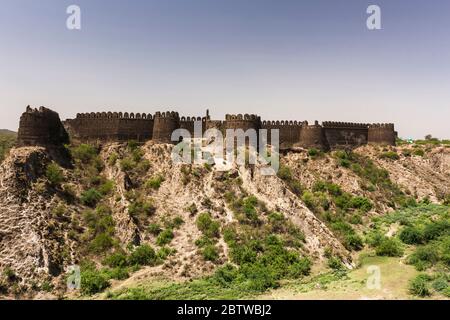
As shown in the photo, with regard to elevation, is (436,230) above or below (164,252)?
above

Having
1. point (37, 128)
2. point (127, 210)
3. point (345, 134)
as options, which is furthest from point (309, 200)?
point (37, 128)

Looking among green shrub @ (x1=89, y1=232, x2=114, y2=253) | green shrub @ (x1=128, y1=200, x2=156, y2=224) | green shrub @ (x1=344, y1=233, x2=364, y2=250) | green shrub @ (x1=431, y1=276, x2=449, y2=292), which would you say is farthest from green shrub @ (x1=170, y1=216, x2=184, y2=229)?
green shrub @ (x1=431, y1=276, x2=449, y2=292)

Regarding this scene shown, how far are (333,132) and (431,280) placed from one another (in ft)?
69.9

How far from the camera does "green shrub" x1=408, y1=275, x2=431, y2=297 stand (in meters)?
19.7

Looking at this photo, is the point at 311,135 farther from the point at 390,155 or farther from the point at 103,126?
the point at 103,126

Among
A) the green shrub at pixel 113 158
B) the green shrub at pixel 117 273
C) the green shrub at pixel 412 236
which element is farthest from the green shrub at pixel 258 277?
the green shrub at pixel 113 158

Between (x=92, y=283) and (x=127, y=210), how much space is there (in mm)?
6482

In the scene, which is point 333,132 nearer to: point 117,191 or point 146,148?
point 146,148

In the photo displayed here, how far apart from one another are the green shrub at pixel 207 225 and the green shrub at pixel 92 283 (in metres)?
7.27

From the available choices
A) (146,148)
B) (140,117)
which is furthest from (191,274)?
(140,117)

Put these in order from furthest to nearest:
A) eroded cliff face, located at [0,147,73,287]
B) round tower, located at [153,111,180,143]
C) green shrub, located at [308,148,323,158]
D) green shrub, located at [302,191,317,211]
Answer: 1. green shrub, located at [308,148,323,158]
2. green shrub, located at [302,191,317,211]
3. round tower, located at [153,111,180,143]
4. eroded cliff face, located at [0,147,73,287]

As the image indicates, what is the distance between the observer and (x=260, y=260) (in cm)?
2361

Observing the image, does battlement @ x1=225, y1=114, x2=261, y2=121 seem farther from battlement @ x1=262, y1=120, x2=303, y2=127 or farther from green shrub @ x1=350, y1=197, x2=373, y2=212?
green shrub @ x1=350, y1=197, x2=373, y2=212

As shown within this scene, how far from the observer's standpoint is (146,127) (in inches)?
1273
